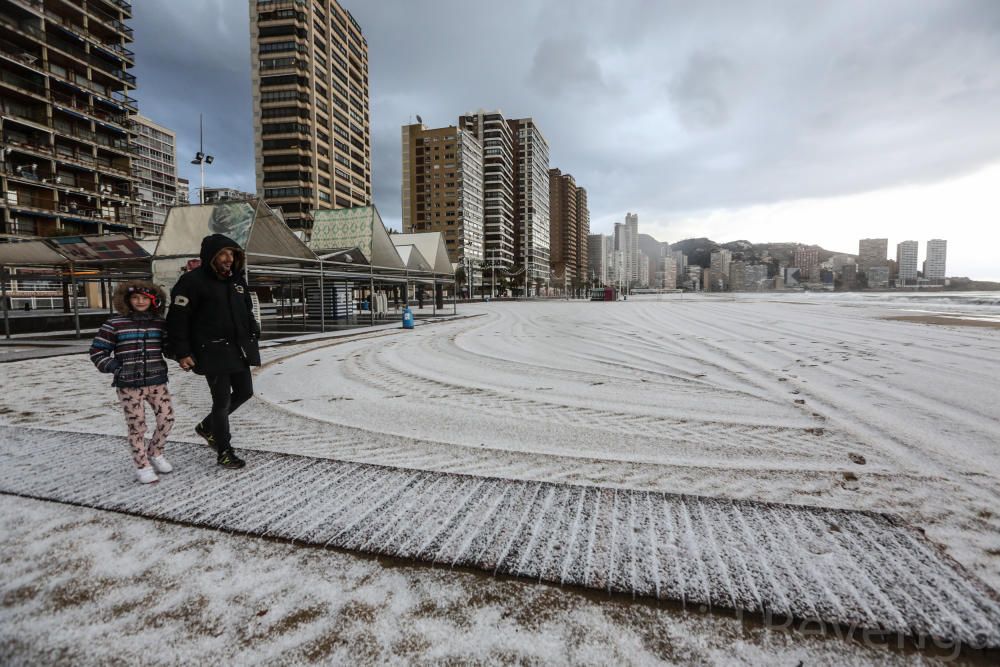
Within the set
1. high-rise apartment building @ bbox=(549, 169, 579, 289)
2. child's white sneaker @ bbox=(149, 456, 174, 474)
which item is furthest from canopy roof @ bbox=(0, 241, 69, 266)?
high-rise apartment building @ bbox=(549, 169, 579, 289)

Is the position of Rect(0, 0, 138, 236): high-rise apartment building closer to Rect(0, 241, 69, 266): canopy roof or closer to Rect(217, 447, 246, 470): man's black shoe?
Rect(0, 241, 69, 266): canopy roof

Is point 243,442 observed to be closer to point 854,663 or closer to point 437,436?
point 437,436

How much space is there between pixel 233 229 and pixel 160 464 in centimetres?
971

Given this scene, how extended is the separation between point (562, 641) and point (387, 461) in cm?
202

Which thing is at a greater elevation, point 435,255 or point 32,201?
point 32,201

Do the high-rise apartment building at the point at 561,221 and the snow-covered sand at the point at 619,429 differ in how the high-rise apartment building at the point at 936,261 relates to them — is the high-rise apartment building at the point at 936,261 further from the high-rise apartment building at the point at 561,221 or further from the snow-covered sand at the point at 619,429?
the snow-covered sand at the point at 619,429

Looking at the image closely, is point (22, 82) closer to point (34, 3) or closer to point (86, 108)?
point (86, 108)

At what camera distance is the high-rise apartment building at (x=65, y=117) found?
3575 centimetres

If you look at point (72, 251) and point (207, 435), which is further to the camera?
point (72, 251)

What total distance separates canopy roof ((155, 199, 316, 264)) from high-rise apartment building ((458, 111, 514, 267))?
112420 mm

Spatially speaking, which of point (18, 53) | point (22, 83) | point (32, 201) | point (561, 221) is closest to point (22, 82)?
point (22, 83)

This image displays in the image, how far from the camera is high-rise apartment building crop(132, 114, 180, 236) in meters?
102

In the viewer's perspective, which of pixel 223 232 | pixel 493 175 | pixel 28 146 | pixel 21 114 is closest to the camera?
pixel 223 232

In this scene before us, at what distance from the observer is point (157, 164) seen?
356 feet
